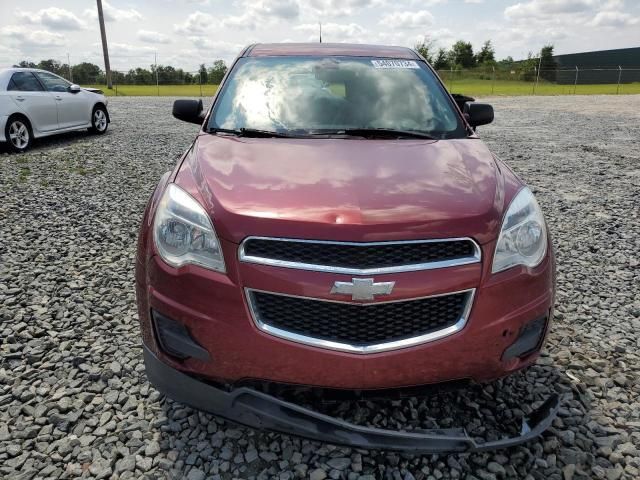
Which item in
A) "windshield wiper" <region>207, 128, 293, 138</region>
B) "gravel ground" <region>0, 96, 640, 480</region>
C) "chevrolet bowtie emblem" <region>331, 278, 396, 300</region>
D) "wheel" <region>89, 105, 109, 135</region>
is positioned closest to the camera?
"chevrolet bowtie emblem" <region>331, 278, 396, 300</region>

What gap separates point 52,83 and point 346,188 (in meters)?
9.82

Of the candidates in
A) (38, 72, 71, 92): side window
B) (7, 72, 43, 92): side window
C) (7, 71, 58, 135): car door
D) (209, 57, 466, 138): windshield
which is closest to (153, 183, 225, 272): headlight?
(209, 57, 466, 138): windshield

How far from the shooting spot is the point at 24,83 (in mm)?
9055

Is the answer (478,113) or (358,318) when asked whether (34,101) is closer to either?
(478,113)

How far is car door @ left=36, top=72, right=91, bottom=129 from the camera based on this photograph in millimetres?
9750

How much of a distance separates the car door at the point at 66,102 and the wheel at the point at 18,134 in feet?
2.84

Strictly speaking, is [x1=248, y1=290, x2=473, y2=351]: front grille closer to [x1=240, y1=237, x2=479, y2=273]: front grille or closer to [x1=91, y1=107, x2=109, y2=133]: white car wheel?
[x1=240, y1=237, x2=479, y2=273]: front grille

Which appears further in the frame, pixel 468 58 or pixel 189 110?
pixel 468 58

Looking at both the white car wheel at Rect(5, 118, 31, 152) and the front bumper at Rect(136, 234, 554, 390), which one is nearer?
the front bumper at Rect(136, 234, 554, 390)

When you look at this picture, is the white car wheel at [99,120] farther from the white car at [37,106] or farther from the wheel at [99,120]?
the white car at [37,106]

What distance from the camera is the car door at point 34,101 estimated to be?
346 inches

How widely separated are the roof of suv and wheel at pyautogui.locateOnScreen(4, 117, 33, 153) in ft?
22.2

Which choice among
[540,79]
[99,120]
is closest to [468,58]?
[540,79]

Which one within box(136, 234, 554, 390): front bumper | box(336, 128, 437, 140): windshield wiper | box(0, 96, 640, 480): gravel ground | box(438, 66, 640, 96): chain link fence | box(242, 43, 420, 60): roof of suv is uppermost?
box(438, 66, 640, 96): chain link fence
